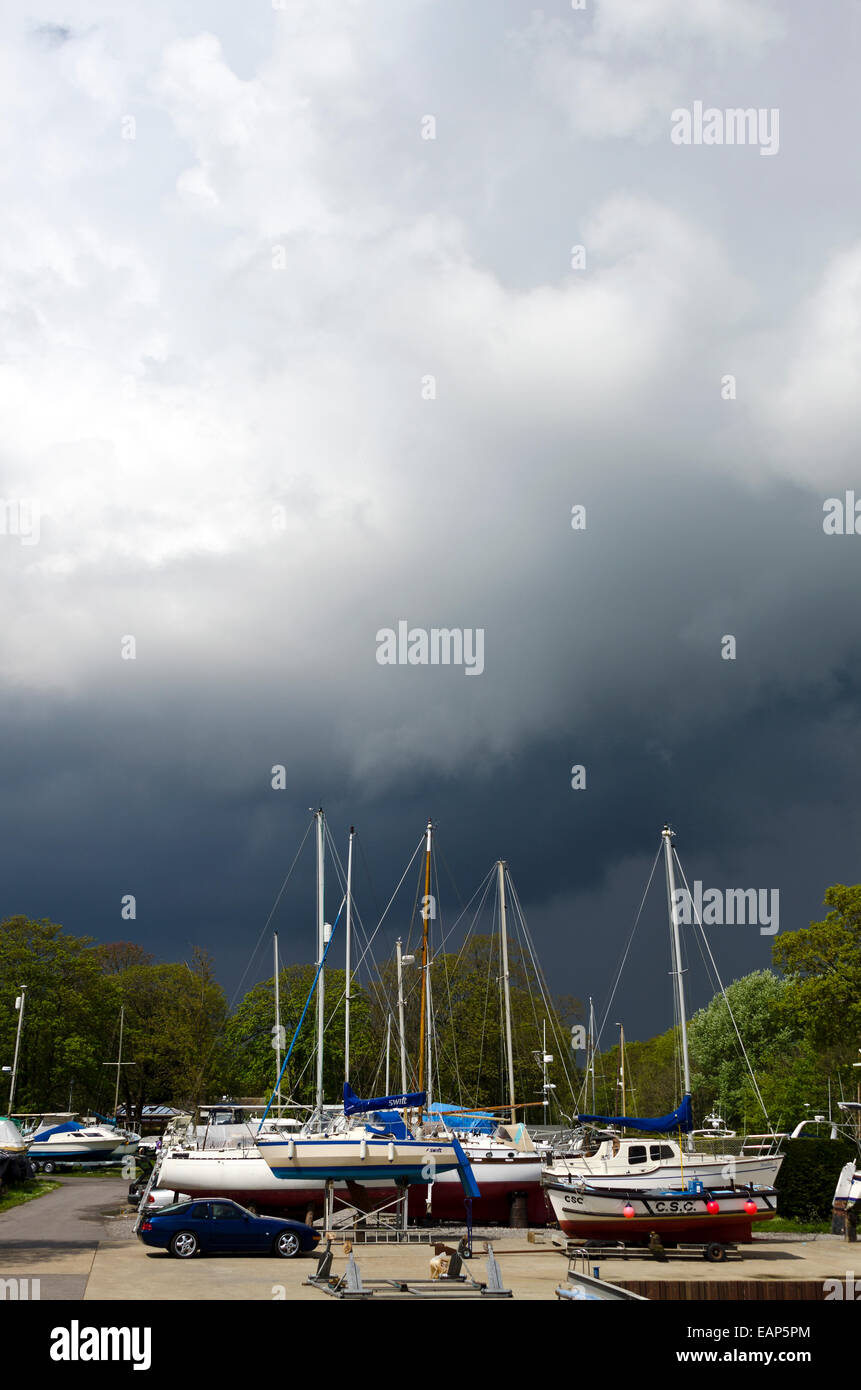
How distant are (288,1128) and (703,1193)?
21656 mm

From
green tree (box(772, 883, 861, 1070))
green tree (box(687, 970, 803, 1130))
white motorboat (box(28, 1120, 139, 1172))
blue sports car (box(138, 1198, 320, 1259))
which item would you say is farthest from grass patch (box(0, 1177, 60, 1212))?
green tree (box(687, 970, 803, 1130))

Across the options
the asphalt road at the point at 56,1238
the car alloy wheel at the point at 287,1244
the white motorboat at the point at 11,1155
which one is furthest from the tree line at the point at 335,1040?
the car alloy wheel at the point at 287,1244

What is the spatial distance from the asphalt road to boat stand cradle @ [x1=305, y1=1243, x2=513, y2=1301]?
15.2ft

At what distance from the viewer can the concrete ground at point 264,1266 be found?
70.0 feet

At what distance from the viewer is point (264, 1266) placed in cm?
2536

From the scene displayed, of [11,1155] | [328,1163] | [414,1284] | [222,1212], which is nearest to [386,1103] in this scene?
[328,1163]

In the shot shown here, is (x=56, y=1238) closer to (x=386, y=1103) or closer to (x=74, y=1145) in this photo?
(x=386, y=1103)

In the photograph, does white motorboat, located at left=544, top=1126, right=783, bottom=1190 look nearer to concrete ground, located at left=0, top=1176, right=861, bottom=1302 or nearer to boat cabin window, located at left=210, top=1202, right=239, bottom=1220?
concrete ground, located at left=0, top=1176, right=861, bottom=1302

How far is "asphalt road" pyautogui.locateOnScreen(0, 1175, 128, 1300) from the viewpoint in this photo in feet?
70.9
